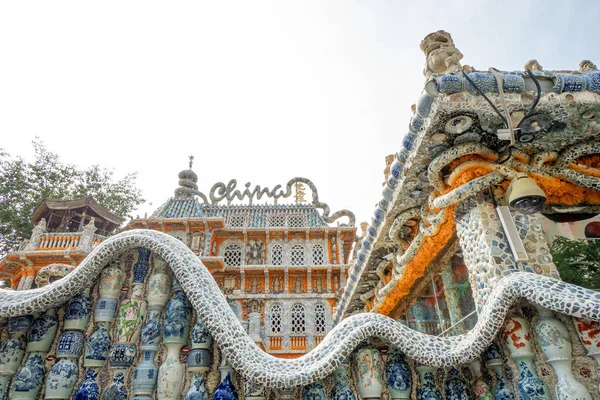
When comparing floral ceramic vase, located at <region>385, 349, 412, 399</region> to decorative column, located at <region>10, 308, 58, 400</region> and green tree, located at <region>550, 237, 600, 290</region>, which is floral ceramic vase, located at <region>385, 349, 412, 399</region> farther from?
green tree, located at <region>550, 237, 600, 290</region>

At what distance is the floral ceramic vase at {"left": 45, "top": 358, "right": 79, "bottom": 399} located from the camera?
1.79 meters

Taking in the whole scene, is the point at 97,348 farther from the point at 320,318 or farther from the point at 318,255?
the point at 318,255

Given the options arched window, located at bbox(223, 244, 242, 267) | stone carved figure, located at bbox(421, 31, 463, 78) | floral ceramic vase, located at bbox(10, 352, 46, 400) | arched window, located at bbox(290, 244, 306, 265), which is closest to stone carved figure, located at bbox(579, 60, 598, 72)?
stone carved figure, located at bbox(421, 31, 463, 78)

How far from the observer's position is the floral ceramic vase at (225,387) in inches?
69.7

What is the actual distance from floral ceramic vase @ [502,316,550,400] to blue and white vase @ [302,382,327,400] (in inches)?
40.4

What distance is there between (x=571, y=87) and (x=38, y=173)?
2637 cm

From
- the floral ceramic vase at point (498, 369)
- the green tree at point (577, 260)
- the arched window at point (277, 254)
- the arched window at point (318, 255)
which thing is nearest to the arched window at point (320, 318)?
the arched window at point (318, 255)

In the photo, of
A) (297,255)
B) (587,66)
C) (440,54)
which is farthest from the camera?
(297,255)

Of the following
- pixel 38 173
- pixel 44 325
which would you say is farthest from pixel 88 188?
pixel 44 325

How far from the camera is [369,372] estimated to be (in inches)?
72.6

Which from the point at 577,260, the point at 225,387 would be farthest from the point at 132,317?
the point at 577,260

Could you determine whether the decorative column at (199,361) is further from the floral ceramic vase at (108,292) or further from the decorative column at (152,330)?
the floral ceramic vase at (108,292)

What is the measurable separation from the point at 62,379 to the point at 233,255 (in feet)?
47.1

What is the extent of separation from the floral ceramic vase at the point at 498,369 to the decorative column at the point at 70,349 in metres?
2.30
